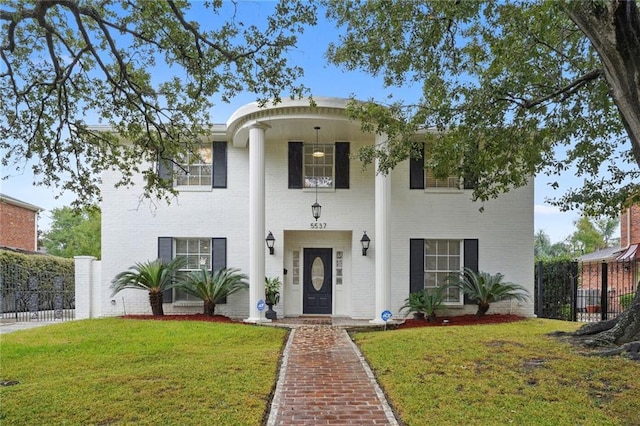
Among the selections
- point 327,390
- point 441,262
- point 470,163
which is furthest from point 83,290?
point 470,163

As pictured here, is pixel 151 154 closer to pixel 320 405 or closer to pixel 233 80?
pixel 233 80

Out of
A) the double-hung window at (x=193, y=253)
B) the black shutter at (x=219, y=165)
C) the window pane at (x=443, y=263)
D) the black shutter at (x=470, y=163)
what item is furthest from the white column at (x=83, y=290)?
the black shutter at (x=470, y=163)

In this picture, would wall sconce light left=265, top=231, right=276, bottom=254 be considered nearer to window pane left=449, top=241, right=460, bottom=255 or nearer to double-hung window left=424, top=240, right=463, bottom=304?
double-hung window left=424, top=240, right=463, bottom=304

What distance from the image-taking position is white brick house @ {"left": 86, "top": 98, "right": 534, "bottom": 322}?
484 inches

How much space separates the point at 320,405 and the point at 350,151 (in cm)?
845

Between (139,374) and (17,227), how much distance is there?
22595mm

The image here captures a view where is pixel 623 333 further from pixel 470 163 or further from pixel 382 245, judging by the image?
pixel 382 245

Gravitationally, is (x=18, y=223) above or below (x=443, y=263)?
above

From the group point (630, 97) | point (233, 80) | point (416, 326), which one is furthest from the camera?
point (416, 326)

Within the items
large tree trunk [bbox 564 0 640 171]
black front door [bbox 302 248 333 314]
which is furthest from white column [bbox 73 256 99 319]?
large tree trunk [bbox 564 0 640 171]

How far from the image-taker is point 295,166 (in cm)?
1240

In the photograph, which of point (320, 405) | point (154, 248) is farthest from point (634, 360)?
point (154, 248)

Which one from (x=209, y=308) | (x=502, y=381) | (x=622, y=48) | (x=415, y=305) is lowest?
(x=209, y=308)

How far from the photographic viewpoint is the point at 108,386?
5.41m
